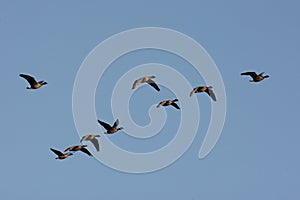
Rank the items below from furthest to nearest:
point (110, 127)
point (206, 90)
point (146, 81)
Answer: point (206, 90) < point (146, 81) < point (110, 127)

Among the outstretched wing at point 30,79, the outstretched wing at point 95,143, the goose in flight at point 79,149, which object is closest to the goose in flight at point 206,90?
the outstretched wing at point 95,143

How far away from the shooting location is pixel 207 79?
786cm

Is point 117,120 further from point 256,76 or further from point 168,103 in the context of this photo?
point 256,76

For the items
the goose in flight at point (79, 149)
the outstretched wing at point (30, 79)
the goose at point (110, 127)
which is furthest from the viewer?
the goose at point (110, 127)

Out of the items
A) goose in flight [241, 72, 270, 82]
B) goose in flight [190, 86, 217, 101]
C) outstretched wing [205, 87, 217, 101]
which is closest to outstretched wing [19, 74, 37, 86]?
goose in flight [190, 86, 217, 101]

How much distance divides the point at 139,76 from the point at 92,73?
28.3 inches

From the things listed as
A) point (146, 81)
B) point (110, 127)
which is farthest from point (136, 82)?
point (110, 127)

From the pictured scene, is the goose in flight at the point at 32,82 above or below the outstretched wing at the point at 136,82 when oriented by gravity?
below

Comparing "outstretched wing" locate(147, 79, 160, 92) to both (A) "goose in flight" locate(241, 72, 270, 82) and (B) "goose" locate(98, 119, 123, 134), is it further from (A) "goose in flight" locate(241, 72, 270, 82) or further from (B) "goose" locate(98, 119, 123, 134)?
(A) "goose in flight" locate(241, 72, 270, 82)

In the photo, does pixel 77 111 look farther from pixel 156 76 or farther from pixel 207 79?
pixel 207 79

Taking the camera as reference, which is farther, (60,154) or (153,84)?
(153,84)

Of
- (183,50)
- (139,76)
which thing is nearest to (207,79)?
(183,50)

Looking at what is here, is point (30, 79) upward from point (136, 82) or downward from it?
downward

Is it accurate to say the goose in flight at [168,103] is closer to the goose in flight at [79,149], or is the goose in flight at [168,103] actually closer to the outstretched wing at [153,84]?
the outstretched wing at [153,84]
